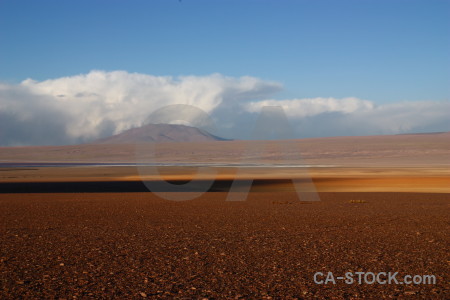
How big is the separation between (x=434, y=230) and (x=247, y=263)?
714cm

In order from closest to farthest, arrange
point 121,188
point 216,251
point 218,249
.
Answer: point 216,251, point 218,249, point 121,188

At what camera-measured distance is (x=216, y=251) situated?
11102mm

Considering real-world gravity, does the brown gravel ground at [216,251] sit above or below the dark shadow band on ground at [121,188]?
below

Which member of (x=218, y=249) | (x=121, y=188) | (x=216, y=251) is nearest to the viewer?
(x=216, y=251)

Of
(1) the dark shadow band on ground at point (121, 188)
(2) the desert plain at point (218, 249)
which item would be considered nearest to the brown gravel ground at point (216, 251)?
(2) the desert plain at point (218, 249)

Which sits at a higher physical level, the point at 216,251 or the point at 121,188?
the point at 121,188

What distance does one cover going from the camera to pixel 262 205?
21.5m

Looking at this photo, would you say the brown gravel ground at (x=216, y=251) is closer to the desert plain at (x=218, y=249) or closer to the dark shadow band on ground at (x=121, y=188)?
the desert plain at (x=218, y=249)

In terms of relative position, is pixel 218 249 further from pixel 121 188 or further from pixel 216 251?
pixel 121 188

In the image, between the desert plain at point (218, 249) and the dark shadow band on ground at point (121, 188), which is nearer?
the desert plain at point (218, 249)

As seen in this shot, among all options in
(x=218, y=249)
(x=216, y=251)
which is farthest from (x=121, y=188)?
(x=216, y=251)

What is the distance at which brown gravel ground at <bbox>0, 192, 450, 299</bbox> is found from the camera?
8.05 m

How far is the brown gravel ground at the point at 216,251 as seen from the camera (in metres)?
8.05

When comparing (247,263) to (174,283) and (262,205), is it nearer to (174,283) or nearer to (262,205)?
(174,283)
